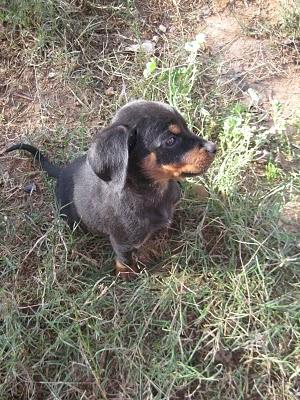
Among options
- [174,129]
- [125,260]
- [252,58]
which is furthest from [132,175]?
[252,58]

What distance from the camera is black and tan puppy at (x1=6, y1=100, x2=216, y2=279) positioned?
2918 millimetres

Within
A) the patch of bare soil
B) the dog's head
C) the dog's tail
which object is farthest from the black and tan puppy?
the patch of bare soil

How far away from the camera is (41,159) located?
407 centimetres

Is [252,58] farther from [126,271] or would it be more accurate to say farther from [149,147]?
[126,271]

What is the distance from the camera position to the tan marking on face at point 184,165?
3.06m

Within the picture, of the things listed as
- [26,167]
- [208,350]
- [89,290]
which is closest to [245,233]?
[208,350]

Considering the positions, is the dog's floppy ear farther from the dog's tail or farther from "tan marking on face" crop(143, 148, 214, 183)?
the dog's tail

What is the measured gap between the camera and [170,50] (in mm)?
4668

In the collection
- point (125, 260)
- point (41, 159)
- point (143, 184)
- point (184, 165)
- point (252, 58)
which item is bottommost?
point (125, 260)

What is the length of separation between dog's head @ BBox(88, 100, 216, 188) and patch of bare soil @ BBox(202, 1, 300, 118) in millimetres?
1450

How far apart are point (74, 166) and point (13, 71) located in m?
1.49

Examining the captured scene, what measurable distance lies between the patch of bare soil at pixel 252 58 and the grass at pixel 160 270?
0.16 m

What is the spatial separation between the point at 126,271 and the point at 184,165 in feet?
2.97

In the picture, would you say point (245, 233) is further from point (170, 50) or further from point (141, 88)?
point (170, 50)
